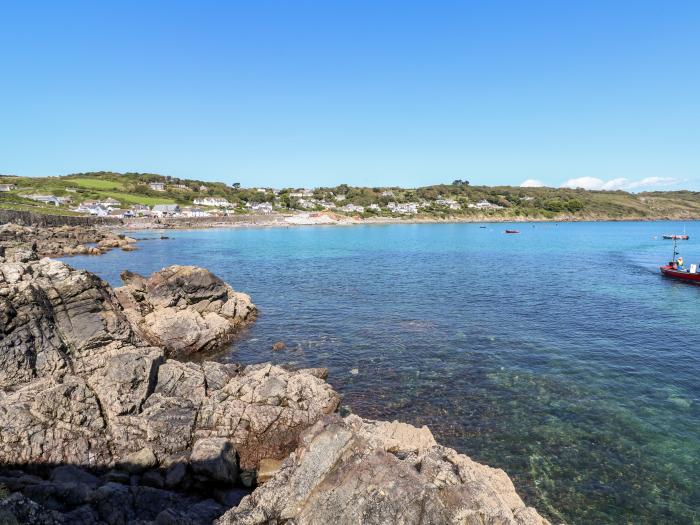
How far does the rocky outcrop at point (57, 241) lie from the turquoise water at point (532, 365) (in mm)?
30151

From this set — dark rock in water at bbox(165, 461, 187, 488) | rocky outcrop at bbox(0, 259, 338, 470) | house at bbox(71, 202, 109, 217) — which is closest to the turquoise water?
rocky outcrop at bbox(0, 259, 338, 470)

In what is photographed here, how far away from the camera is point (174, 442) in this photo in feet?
60.6

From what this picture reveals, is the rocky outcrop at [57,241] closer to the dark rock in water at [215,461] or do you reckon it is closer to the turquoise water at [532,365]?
the turquoise water at [532,365]

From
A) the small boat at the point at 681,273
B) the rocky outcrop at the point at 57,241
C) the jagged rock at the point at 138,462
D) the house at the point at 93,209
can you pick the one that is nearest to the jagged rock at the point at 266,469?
the jagged rock at the point at 138,462

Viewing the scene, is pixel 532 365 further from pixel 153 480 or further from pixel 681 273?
pixel 681 273

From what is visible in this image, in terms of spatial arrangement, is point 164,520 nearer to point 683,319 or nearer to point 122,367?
point 122,367

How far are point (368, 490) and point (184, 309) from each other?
97.4 feet

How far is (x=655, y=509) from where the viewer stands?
1565 cm

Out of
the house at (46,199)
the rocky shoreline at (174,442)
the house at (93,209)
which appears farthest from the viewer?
the house at (46,199)

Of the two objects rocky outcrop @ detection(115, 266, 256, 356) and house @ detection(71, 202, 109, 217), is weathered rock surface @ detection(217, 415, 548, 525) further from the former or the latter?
house @ detection(71, 202, 109, 217)

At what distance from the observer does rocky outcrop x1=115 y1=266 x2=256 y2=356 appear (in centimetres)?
3228

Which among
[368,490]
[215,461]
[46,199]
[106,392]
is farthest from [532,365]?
[46,199]

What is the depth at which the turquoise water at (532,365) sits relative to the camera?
17578mm

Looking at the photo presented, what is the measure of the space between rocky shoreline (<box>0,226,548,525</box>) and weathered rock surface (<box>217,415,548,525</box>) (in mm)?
36
